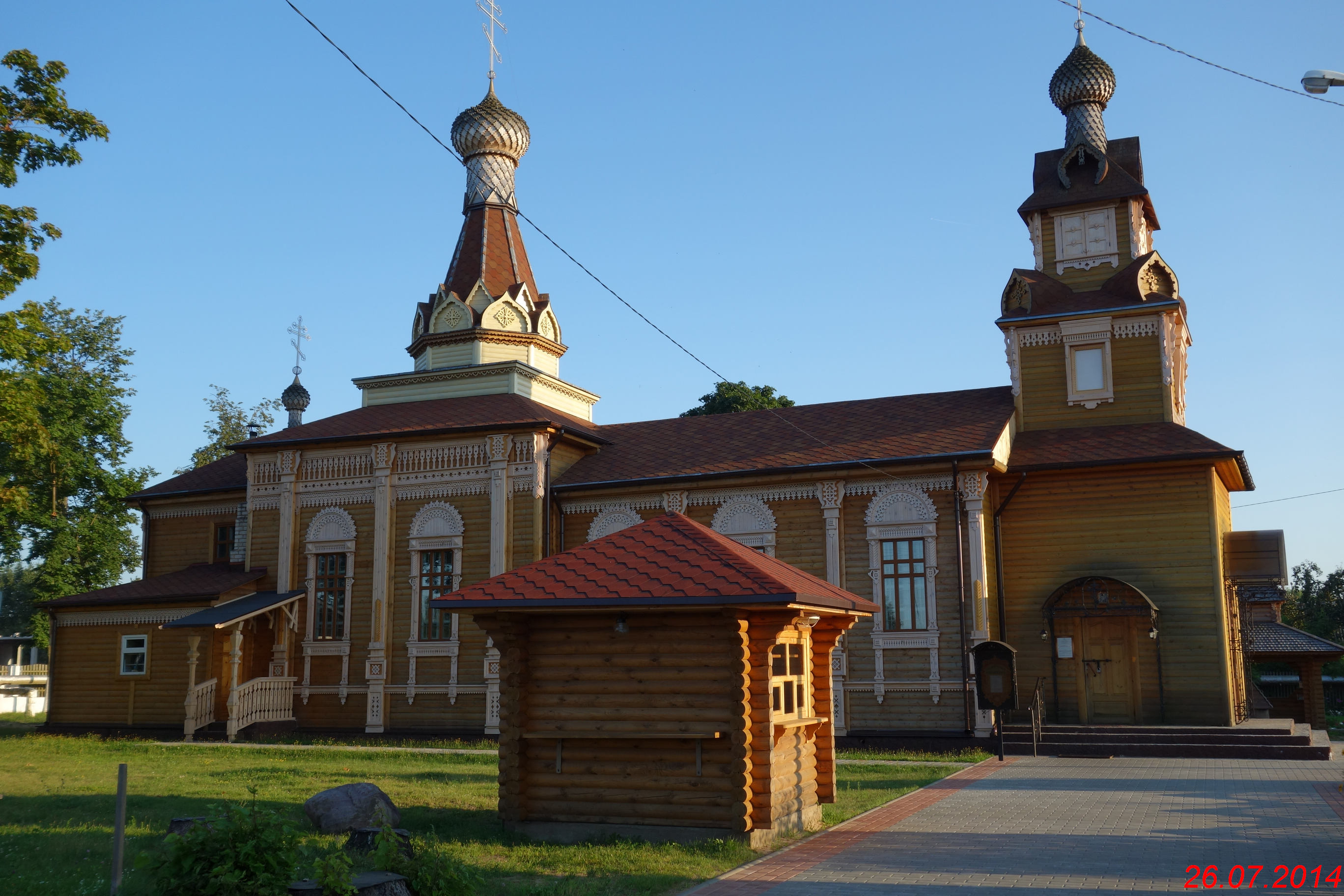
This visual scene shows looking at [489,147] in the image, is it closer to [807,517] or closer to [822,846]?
[807,517]

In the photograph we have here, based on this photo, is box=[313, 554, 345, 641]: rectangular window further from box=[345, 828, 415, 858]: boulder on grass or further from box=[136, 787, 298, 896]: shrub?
box=[136, 787, 298, 896]: shrub

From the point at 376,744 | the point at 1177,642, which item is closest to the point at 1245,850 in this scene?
the point at 1177,642

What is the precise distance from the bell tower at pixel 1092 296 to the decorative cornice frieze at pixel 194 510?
1830cm

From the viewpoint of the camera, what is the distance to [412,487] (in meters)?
23.4

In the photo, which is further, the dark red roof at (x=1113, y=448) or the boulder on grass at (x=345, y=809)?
the dark red roof at (x=1113, y=448)

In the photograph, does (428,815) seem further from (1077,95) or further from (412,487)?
(1077,95)

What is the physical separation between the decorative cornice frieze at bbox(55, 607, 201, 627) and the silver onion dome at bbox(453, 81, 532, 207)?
12334 millimetres

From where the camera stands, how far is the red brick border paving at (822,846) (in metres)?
8.55

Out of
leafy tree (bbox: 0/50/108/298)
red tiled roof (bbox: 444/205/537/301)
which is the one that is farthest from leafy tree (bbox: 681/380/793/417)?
leafy tree (bbox: 0/50/108/298)

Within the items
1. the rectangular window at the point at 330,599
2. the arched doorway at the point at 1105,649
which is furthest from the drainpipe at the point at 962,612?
the rectangular window at the point at 330,599

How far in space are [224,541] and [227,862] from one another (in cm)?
2138

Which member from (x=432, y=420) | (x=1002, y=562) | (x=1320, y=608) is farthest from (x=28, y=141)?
(x=1320, y=608)

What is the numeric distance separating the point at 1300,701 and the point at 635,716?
1022 inches

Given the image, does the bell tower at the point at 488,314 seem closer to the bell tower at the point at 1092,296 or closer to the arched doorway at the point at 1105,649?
the bell tower at the point at 1092,296
